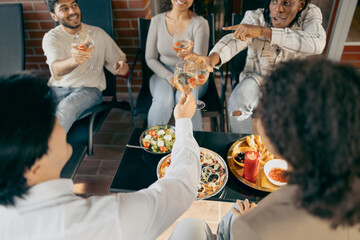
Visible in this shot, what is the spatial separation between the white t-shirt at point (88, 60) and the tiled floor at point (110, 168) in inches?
20.9

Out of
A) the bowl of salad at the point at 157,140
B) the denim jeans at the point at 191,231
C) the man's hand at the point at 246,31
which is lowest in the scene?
the denim jeans at the point at 191,231

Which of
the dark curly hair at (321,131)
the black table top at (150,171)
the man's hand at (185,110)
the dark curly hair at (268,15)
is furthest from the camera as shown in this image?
the dark curly hair at (268,15)

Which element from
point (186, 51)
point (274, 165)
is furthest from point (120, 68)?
point (274, 165)

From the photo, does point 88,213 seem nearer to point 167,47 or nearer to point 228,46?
Result: point 228,46

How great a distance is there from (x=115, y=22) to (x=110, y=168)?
1300mm

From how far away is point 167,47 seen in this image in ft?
7.14

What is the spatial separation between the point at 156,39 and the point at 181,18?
26 centimetres

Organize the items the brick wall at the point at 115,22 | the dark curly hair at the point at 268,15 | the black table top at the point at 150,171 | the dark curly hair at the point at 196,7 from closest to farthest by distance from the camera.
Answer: the black table top at the point at 150,171 → the dark curly hair at the point at 268,15 → the dark curly hair at the point at 196,7 → the brick wall at the point at 115,22

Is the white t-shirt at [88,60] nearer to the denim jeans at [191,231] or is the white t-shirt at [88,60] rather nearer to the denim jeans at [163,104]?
the denim jeans at [163,104]

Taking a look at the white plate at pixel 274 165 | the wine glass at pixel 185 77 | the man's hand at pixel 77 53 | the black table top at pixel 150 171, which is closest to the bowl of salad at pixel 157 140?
the black table top at pixel 150 171

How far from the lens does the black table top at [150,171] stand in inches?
49.2

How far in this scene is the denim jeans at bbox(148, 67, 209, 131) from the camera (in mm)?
1946

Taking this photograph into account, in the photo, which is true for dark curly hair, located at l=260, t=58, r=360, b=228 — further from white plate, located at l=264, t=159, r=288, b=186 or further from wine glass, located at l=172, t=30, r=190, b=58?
wine glass, located at l=172, t=30, r=190, b=58

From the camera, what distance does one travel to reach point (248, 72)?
211 cm
